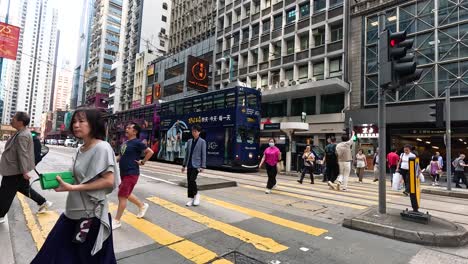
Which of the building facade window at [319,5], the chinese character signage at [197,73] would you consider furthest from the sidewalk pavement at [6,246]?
the chinese character signage at [197,73]

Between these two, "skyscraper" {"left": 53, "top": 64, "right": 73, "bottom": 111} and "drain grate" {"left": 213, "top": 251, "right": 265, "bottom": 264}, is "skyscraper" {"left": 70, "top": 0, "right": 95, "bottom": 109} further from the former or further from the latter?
"drain grate" {"left": 213, "top": 251, "right": 265, "bottom": 264}

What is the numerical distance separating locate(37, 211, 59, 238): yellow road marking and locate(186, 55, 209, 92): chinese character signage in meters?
28.9

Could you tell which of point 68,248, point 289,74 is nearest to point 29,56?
point 68,248

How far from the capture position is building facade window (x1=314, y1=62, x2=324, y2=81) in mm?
27288

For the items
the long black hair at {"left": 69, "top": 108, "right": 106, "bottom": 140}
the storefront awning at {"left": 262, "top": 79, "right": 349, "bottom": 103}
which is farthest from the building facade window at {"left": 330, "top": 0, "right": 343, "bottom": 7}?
the long black hair at {"left": 69, "top": 108, "right": 106, "bottom": 140}

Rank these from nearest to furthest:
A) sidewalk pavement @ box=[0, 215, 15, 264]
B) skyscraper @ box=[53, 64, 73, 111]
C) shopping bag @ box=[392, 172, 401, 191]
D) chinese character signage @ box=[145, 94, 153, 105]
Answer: sidewalk pavement @ box=[0, 215, 15, 264]
shopping bag @ box=[392, 172, 401, 191]
chinese character signage @ box=[145, 94, 153, 105]
skyscraper @ box=[53, 64, 73, 111]

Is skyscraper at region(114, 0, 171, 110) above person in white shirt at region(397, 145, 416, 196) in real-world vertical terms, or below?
above

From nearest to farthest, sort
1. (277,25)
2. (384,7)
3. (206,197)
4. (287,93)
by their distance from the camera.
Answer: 1. (206,197)
2. (384,7)
3. (287,93)
4. (277,25)

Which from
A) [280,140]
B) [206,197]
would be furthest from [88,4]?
[206,197]

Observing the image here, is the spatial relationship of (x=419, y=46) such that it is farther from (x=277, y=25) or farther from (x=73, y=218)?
(x=73, y=218)

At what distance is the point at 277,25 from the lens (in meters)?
31.9

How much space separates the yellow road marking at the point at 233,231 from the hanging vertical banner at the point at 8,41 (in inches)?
355

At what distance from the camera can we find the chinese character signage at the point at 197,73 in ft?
112

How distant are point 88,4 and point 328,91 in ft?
360
